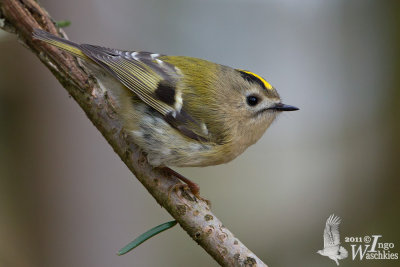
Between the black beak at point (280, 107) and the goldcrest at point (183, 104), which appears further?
the black beak at point (280, 107)

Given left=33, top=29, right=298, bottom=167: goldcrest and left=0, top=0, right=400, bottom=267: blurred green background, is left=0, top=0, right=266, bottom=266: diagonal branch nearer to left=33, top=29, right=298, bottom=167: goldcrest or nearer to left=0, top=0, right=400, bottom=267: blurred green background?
left=33, top=29, right=298, bottom=167: goldcrest

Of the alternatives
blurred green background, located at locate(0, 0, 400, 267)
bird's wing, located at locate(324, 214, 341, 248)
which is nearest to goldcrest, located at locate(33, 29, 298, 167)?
bird's wing, located at locate(324, 214, 341, 248)

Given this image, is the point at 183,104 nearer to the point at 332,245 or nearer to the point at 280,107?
the point at 280,107

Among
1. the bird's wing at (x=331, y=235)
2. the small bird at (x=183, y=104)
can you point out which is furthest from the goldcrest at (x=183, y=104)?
the bird's wing at (x=331, y=235)

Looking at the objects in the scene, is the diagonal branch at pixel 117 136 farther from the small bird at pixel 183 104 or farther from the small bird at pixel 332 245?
the small bird at pixel 332 245

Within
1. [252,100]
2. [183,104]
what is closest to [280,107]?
[252,100]

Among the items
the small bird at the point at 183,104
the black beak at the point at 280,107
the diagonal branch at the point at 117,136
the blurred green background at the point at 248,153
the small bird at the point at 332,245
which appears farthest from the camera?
the blurred green background at the point at 248,153

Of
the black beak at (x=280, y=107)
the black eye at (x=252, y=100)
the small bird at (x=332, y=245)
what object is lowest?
the small bird at (x=332, y=245)
